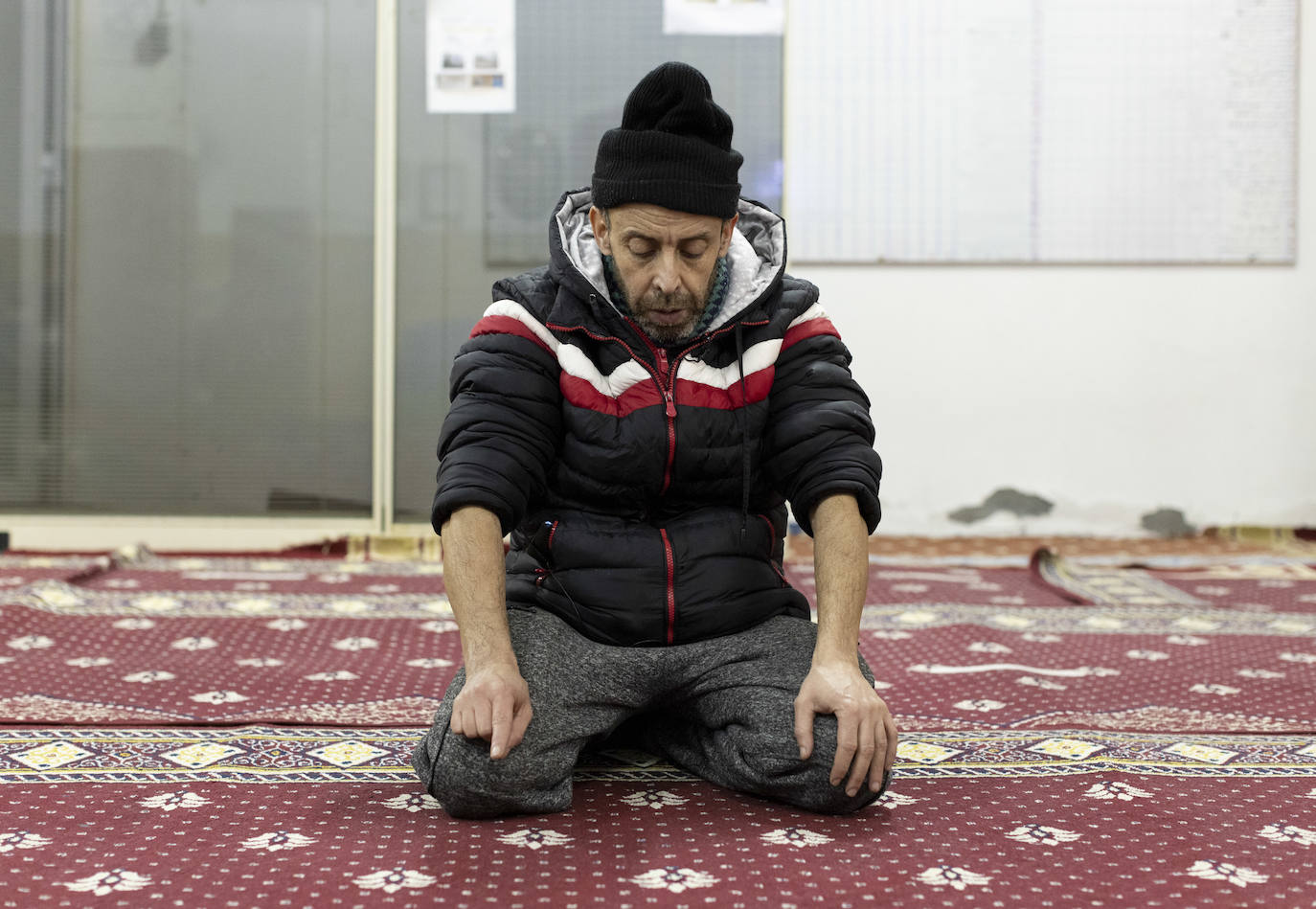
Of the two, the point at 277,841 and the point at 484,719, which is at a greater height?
the point at 484,719

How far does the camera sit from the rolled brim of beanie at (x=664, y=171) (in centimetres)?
131

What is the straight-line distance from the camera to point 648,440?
1.36 metres

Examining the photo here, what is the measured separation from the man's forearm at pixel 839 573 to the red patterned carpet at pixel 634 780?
0.61 feet

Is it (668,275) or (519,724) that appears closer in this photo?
(519,724)

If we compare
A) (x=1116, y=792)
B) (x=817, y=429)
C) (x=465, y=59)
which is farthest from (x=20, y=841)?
(x=465, y=59)

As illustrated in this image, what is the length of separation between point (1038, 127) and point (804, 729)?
126 inches

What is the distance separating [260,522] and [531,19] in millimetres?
1828

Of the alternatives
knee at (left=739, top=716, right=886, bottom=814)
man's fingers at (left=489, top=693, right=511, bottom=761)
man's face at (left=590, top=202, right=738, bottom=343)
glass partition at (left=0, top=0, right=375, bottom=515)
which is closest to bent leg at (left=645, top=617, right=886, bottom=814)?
knee at (left=739, top=716, right=886, bottom=814)

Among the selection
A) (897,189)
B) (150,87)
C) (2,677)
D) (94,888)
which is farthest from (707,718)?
(150,87)

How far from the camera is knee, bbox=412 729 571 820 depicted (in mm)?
1181

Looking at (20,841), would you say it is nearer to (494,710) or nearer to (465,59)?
(494,710)

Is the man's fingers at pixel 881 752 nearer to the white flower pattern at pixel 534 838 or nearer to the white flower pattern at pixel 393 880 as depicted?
the white flower pattern at pixel 534 838

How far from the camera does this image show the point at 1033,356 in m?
3.93

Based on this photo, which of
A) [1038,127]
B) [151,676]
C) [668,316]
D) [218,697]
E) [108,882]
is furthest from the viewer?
[1038,127]
